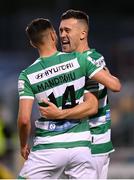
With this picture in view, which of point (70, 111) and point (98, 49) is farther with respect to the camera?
point (98, 49)

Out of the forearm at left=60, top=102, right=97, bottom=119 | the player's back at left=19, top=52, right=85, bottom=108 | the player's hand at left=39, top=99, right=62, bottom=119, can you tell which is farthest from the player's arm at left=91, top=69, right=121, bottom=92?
the player's hand at left=39, top=99, right=62, bottom=119

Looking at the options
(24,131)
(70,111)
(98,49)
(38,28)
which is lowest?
(98,49)

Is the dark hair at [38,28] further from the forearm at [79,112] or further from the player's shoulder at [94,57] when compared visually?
the forearm at [79,112]

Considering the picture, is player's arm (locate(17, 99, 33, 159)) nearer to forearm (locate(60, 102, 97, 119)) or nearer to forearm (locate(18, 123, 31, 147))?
forearm (locate(18, 123, 31, 147))

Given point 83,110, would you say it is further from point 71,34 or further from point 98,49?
point 98,49

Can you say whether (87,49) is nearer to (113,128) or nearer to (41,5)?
(113,128)

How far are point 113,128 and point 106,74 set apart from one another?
1074 centimetres

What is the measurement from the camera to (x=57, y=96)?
5.96 metres

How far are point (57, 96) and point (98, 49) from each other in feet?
55.3

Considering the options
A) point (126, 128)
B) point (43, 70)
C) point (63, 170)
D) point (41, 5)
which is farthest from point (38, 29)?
point (41, 5)

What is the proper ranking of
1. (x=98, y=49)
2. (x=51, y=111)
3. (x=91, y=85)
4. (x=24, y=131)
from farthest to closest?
(x=98, y=49), (x=91, y=85), (x=24, y=131), (x=51, y=111)

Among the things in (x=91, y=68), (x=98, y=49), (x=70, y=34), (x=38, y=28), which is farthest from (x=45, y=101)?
(x=98, y=49)

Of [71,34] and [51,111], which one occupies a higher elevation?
[71,34]

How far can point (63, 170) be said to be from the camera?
609cm
